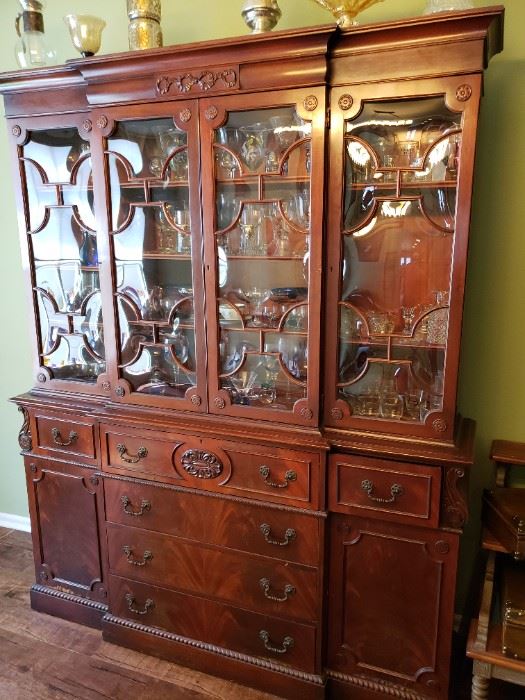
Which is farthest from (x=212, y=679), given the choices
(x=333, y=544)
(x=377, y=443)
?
(x=377, y=443)

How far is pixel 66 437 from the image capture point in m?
2.12

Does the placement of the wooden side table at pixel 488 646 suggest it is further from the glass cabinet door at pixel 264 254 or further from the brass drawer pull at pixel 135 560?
the brass drawer pull at pixel 135 560

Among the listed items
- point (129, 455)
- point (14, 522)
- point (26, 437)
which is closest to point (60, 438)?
point (26, 437)

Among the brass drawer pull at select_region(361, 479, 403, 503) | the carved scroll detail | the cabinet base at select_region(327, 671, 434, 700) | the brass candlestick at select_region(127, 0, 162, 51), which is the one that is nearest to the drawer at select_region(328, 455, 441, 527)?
the brass drawer pull at select_region(361, 479, 403, 503)

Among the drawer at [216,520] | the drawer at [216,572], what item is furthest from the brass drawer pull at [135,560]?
the drawer at [216,520]

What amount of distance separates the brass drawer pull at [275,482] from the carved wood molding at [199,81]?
1.24 metres

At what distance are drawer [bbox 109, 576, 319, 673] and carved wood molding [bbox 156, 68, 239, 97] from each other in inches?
70.8

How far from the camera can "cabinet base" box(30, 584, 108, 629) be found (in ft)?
7.25

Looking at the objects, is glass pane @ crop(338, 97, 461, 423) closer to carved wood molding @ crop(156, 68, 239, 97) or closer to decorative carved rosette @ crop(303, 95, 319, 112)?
decorative carved rosette @ crop(303, 95, 319, 112)

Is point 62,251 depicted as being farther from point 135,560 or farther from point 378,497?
point 378,497

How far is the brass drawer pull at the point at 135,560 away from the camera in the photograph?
6.63 feet

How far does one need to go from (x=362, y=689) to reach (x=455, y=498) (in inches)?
31.3

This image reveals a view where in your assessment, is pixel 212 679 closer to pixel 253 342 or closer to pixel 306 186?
pixel 253 342

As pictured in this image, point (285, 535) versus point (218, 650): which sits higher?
point (285, 535)
